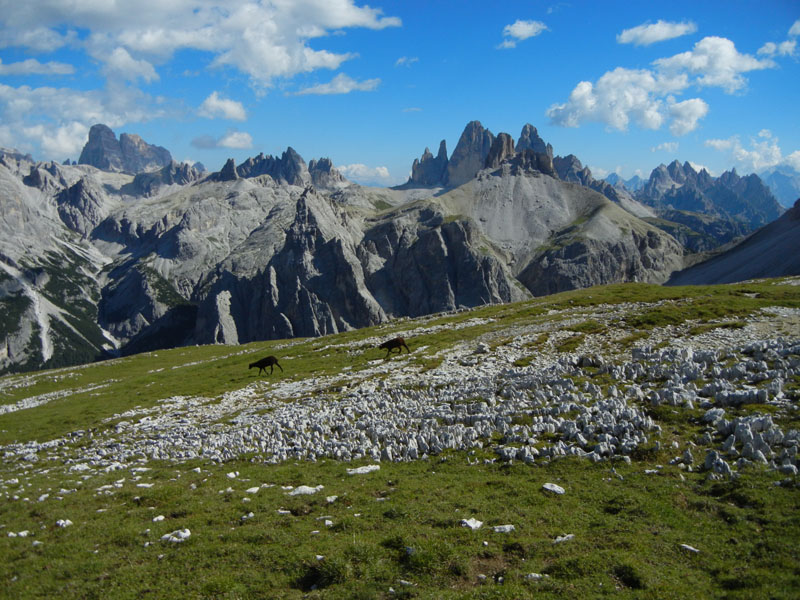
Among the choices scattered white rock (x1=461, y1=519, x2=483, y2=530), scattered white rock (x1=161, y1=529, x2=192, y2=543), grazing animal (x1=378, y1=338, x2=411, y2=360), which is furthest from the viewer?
grazing animal (x1=378, y1=338, x2=411, y2=360)

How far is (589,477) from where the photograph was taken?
53.8 feet

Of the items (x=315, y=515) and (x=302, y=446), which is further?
(x=302, y=446)

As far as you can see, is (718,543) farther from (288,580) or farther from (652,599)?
(288,580)

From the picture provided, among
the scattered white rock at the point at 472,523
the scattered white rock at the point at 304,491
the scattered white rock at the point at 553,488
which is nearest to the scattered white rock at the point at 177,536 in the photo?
the scattered white rock at the point at 304,491

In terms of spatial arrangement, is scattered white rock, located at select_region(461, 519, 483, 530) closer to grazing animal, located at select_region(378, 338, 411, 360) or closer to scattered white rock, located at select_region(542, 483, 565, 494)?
scattered white rock, located at select_region(542, 483, 565, 494)

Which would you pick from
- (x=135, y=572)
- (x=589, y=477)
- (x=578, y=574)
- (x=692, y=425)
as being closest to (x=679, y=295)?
(x=692, y=425)

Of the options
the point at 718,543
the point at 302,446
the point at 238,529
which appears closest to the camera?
the point at 718,543

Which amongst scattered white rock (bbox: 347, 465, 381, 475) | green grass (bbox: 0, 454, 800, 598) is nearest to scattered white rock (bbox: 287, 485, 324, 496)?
green grass (bbox: 0, 454, 800, 598)

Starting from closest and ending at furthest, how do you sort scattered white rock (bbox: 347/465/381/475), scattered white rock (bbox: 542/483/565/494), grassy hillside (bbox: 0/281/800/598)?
grassy hillside (bbox: 0/281/800/598)
scattered white rock (bbox: 542/483/565/494)
scattered white rock (bbox: 347/465/381/475)

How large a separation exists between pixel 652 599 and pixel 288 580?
8461mm

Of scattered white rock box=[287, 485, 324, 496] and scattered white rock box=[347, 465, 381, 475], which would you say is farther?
scattered white rock box=[347, 465, 381, 475]

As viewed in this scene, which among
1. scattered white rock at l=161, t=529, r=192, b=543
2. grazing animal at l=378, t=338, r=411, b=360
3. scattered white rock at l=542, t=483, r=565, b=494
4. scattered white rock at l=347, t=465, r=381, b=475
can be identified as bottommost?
scattered white rock at l=542, t=483, r=565, b=494

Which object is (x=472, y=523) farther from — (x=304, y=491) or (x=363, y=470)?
(x=304, y=491)

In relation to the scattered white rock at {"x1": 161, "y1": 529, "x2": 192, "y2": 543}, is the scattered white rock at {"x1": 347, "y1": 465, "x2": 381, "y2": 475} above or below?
below
